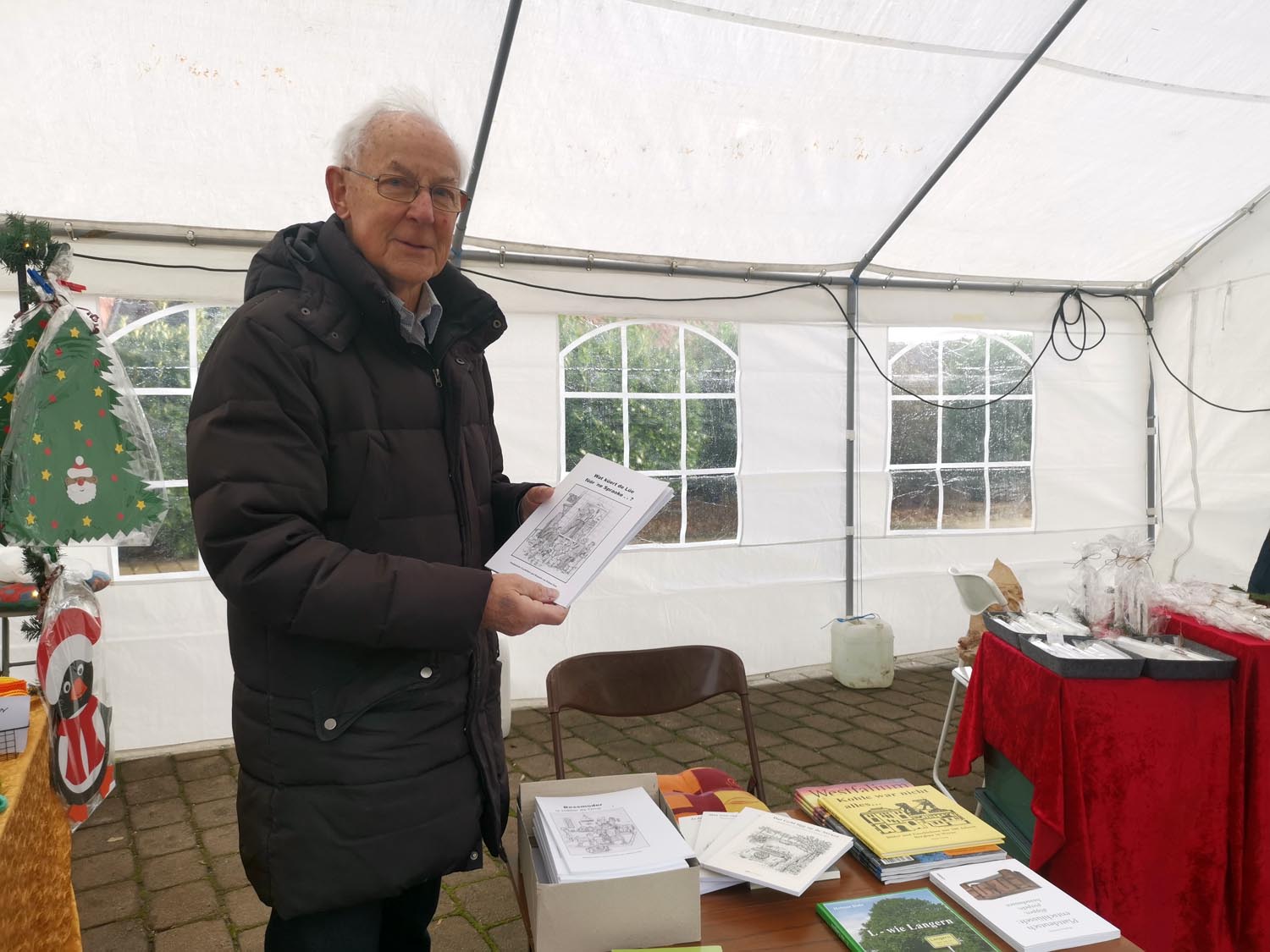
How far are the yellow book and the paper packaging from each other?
1.36 feet

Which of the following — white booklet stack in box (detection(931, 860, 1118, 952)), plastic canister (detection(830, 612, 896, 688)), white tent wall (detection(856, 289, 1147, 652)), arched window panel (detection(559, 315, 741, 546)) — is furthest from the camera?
white tent wall (detection(856, 289, 1147, 652))

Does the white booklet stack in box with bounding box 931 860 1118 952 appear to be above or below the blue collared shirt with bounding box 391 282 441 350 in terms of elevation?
below

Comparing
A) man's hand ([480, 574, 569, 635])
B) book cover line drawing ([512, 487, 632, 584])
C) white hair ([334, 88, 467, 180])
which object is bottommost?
man's hand ([480, 574, 569, 635])

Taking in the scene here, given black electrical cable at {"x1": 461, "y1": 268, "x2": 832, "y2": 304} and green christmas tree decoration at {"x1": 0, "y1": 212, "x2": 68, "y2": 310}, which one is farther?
black electrical cable at {"x1": 461, "y1": 268, "x2": 832, "y2": 304}

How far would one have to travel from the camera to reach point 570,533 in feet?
4.93

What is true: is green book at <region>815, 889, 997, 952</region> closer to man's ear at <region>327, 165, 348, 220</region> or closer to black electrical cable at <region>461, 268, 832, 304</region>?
man's ear at <region>327, 165, 348, 220</region>

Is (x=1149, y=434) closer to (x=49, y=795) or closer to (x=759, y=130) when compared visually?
(x=759, y=130)

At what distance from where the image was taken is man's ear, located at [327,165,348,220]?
1.43 metres

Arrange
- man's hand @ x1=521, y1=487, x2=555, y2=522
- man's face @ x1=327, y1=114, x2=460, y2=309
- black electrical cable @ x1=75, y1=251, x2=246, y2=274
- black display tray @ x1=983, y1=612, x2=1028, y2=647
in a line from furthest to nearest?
black electrical cable @ x1=75, y1=251, x2=246, y2=274, black display tray @ x1=983, y1=612, x2=1028, y2=647, man's hand @ x1=521, y1=487, x2=555, y2=522, man's face @ x1=327, y1=114, x2=460, y2=309

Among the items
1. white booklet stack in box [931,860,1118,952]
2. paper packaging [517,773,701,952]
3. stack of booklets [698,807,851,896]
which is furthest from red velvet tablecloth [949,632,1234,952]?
paper packaging [517,773,701,952]

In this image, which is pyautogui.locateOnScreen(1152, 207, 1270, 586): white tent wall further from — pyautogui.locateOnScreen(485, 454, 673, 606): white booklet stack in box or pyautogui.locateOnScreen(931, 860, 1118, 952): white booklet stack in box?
pyautogui.locateOnScreen(485, 454, 673, 606): white booklet stack in box

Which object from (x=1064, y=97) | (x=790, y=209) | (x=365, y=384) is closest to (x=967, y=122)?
(x=1064, y=97)

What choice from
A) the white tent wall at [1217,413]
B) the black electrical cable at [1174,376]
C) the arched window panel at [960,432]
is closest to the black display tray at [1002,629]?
the arched window panel at [960,432]

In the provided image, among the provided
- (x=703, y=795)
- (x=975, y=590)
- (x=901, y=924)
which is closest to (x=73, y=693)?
(x=703, y=795)
